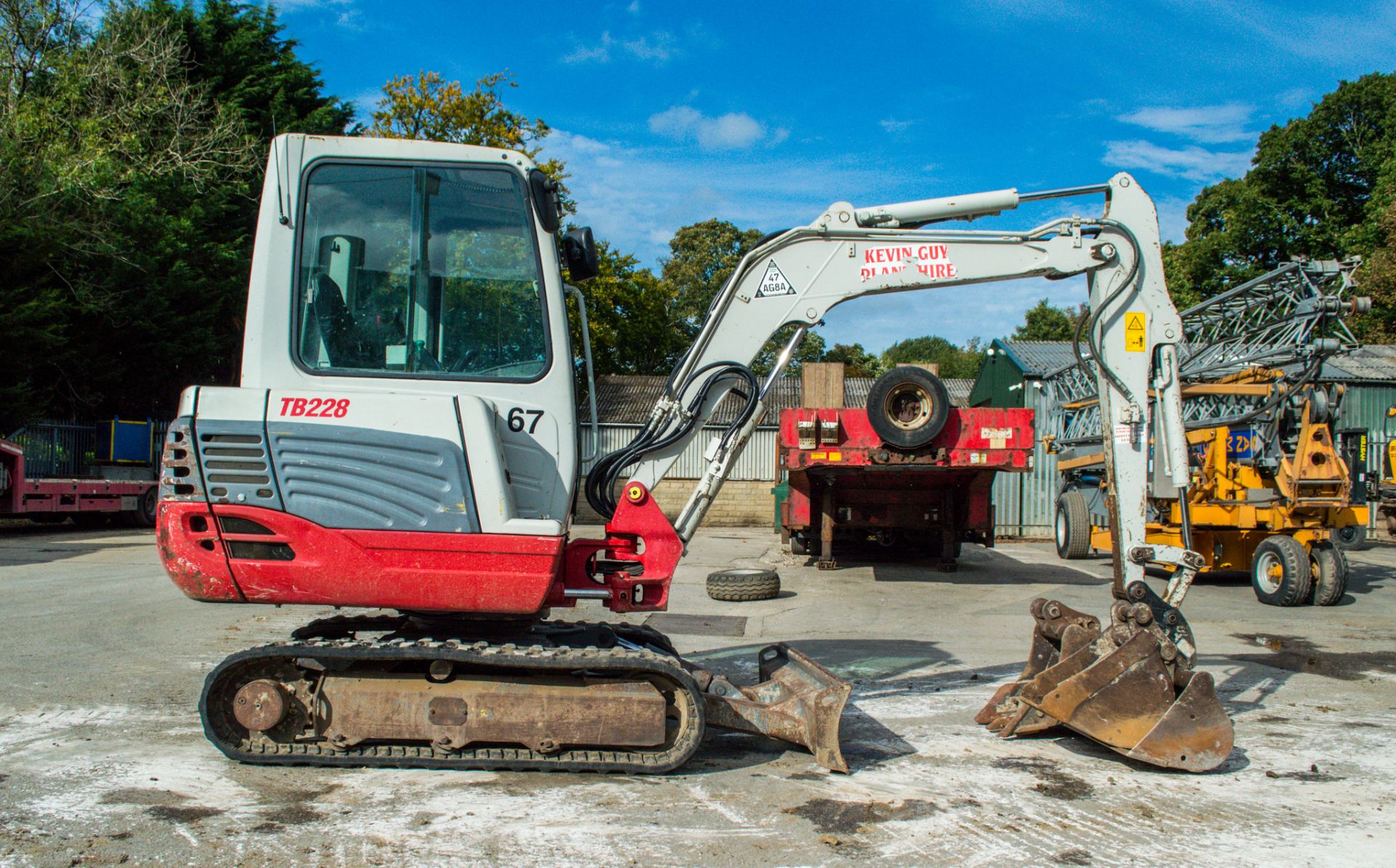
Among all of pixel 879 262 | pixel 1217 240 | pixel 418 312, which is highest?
pixel 1217 240

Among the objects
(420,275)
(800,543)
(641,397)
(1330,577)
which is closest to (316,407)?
(420,275)

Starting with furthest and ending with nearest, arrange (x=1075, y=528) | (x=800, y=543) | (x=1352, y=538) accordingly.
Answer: (x=1075, y=528), (x=800, y=543), (x=1352, y=538)

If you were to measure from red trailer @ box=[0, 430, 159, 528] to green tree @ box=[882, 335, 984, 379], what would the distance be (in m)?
59.5

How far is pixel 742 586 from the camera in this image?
10.9m

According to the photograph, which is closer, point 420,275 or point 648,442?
point 420,275

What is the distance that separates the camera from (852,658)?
775 centimetres

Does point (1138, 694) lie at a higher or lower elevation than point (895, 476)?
lower

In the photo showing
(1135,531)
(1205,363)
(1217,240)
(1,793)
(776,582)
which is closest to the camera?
(1,793)

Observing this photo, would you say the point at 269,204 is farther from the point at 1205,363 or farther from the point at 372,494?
the point at 1205,363

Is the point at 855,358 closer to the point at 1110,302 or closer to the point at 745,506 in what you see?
the point at 745,506

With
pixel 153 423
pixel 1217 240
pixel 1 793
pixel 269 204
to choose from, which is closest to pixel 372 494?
pixel 269 204

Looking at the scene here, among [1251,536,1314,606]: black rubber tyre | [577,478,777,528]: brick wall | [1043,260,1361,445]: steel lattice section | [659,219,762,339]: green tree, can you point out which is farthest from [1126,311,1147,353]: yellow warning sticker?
[659,219,762,339]: green tree

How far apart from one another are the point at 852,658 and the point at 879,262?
11.7 feet

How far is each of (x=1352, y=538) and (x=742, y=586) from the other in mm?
9136
